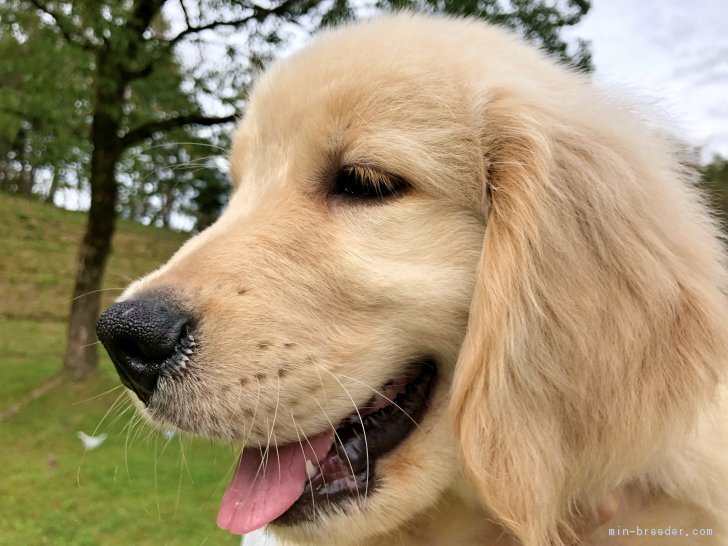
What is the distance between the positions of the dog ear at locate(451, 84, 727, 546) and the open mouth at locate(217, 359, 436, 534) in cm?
27

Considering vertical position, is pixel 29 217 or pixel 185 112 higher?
pixel 185 112

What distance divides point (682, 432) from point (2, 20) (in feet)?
28.9

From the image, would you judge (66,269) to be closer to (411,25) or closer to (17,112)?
(17,112)

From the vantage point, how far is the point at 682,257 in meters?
1.70

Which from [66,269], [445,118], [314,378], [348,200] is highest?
[445,118]

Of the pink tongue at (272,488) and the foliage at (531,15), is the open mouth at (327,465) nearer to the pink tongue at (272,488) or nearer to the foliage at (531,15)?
the pink tongue at (272,488)

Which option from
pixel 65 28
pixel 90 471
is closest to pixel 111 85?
pixel 65 28

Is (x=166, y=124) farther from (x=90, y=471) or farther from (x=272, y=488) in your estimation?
(x=272, y=488)

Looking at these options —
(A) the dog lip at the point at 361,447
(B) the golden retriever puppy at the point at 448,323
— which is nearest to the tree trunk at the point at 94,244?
(B) the golden retriever puppy at the point at 448,323

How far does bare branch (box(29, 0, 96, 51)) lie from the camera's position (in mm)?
7438

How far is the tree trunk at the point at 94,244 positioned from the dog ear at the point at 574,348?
341 inches

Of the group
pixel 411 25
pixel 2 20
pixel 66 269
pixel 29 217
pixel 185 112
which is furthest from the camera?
pixel 29 217

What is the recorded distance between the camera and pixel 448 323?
1.77 m

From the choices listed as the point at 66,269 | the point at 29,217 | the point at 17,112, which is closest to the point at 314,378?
the point at 17,112
